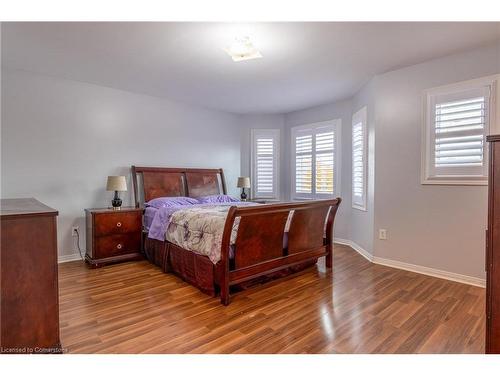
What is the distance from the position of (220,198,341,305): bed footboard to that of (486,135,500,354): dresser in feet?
5.19

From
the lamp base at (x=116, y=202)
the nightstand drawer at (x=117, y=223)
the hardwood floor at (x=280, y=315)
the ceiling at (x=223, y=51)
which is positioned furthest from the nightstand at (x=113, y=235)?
the ceiling at (x=223, y=51)

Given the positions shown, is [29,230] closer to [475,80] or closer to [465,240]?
[465,240]

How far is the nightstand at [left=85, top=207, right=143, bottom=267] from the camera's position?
349 centimetres

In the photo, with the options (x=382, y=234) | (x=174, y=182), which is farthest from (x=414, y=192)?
(x=174, y=182)

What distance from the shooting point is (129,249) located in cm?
378

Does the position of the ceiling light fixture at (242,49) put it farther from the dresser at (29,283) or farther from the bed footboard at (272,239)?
the dresser at (29,283)

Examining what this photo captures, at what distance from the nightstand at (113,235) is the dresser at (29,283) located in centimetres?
201

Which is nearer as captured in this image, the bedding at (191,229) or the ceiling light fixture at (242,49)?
the ceiling light fixture at (242,49)

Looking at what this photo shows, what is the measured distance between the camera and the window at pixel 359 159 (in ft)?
13.1

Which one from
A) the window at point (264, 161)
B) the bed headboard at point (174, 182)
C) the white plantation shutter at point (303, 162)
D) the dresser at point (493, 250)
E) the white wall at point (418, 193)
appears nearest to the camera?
the dresser at point (493, 250)

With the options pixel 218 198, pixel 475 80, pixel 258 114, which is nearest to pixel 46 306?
pixel 218 198

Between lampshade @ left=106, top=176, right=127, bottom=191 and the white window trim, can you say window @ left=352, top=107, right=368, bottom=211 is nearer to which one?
the white window trim

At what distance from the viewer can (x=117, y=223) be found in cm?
365

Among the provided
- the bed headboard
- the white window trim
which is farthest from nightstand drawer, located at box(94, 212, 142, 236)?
the white window trim
